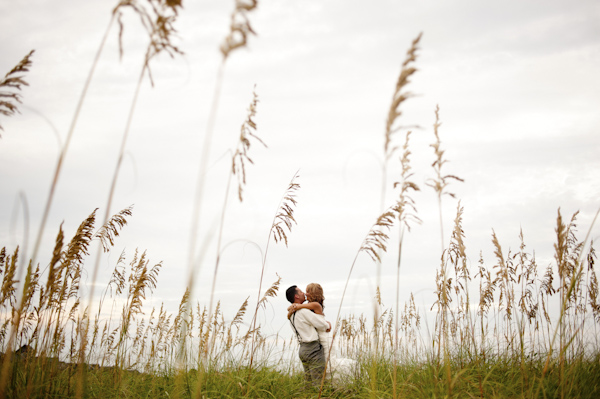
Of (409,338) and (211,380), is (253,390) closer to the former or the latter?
(211,380)

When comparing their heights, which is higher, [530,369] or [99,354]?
[530,369]

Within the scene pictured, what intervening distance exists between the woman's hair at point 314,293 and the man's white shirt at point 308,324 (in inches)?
12.6

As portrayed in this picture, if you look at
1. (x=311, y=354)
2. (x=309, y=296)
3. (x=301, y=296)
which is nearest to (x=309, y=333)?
(x=311, y=354)

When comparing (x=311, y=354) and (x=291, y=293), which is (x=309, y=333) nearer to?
(x=311, y=354)

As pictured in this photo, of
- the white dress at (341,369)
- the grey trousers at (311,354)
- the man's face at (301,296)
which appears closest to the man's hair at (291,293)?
the man's face at (301,296)

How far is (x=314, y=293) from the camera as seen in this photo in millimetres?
7359

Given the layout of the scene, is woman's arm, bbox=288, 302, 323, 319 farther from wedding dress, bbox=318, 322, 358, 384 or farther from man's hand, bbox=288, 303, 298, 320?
wedding dress, bbox=318, 322, 358, 384

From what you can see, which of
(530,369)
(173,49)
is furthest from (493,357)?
(173,49)

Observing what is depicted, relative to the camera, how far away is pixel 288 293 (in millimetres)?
8164

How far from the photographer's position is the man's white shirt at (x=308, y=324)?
7.04 m

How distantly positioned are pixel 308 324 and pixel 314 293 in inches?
22.1

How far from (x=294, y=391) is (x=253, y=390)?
866 mm

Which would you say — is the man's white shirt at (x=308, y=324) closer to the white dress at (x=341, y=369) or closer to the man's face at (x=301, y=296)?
the man's face at (x=301, y=296)

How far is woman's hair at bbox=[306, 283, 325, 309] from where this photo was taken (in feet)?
24.2
